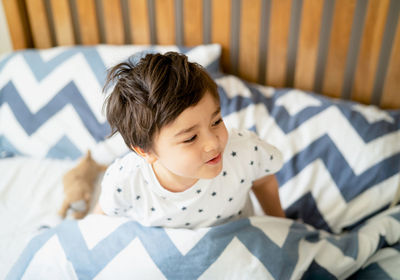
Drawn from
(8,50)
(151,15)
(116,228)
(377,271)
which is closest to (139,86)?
(116,228)

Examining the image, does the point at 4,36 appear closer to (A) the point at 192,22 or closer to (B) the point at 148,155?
(A) the point at 192,22

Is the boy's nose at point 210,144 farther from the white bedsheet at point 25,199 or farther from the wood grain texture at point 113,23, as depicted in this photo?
the wood grain texture at point 113,23

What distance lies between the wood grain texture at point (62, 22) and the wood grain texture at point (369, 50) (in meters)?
1.15

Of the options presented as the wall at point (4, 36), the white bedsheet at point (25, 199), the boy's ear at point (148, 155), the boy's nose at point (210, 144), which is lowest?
the white bedsheet at point (25, 199)

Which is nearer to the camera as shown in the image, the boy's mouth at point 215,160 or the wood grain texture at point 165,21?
the boy's mouth at point 215,160

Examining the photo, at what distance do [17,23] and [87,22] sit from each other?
12.5 inches

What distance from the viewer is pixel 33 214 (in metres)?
1.09

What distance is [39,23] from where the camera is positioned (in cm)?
150

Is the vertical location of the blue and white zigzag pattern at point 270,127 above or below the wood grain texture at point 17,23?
below

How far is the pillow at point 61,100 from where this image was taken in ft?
4.31

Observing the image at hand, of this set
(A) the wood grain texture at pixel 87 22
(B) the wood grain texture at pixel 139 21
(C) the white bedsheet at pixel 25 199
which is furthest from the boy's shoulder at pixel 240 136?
(A) the wood grain texture at pixel 87 22

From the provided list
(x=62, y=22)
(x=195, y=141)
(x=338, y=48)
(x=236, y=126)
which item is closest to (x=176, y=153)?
(x=195, y=141)

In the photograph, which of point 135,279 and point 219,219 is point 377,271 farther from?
point 135,279

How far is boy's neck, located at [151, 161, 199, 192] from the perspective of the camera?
801 mm
